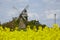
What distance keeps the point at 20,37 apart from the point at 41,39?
55 centimetres

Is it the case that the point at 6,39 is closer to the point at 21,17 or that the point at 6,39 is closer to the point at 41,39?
the point at 41,39

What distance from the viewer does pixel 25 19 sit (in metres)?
40.0

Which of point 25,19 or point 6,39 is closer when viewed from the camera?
point 6,39

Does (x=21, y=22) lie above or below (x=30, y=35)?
below

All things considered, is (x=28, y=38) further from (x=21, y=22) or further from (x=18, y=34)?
(x=21, y=22)

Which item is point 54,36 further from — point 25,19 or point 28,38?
point 25,19

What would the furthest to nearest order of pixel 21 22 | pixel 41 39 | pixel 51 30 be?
1. pixel 21 22
2. pixel 51 30
3. pixel 41 39

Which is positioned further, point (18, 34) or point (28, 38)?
point (18, 34)

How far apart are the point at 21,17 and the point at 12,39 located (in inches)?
1320

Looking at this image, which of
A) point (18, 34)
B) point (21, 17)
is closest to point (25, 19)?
point (21, 17)

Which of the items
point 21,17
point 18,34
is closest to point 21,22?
point 21,17

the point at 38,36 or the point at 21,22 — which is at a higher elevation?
the point at 38,36

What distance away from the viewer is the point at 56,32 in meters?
6.12

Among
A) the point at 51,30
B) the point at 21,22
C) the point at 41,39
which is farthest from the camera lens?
the point at 21,22
